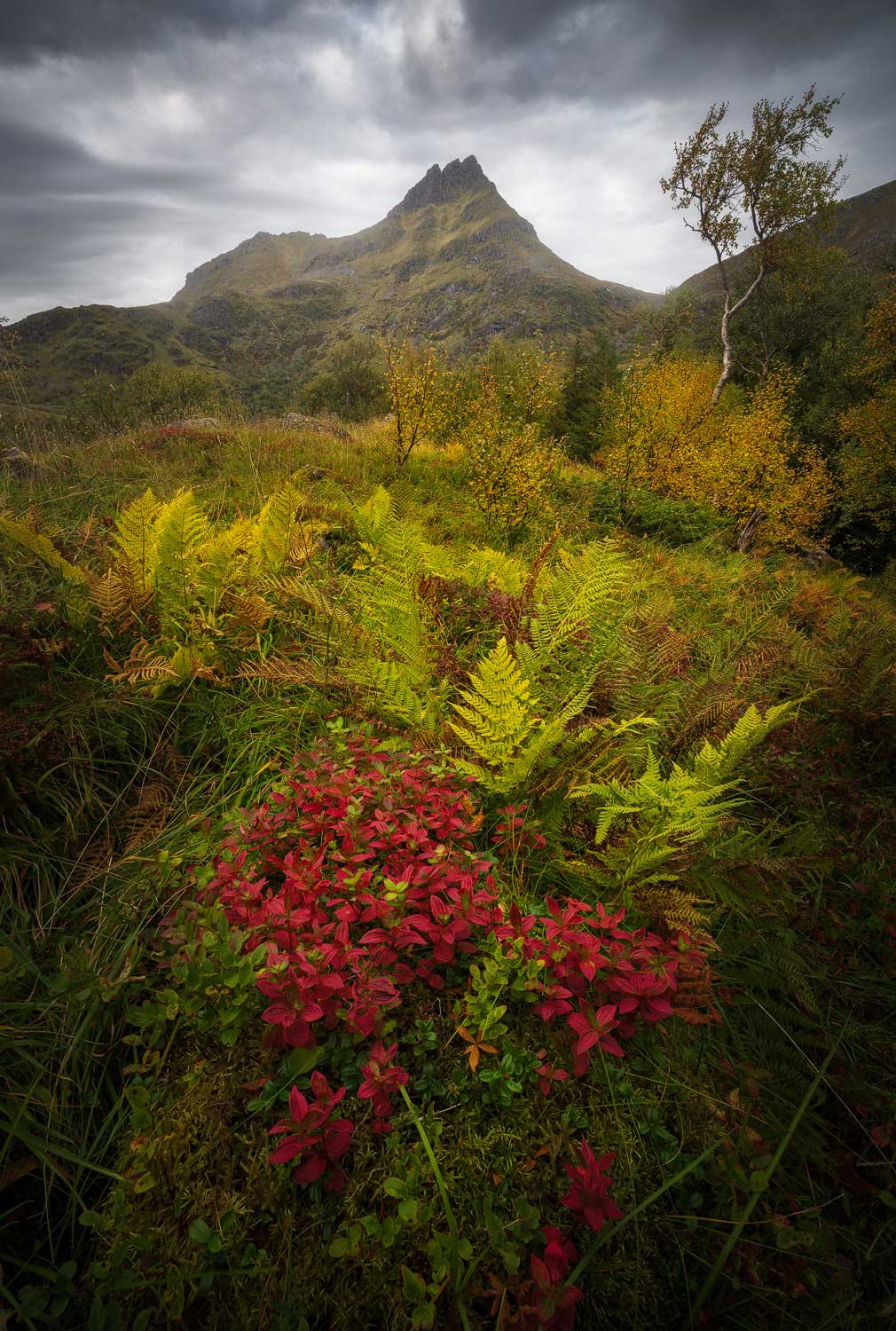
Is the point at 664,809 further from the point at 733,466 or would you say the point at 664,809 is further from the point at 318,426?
the point at 733,466

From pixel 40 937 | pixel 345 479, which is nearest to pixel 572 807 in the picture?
pixel 40 937

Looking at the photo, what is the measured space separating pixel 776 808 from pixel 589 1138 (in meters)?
1.56

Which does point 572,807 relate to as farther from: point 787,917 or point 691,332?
point 691,332

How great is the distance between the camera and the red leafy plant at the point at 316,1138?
902 mm

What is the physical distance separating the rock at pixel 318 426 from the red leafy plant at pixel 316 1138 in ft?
36.0

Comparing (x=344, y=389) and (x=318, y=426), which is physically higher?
(x=344, y=389)

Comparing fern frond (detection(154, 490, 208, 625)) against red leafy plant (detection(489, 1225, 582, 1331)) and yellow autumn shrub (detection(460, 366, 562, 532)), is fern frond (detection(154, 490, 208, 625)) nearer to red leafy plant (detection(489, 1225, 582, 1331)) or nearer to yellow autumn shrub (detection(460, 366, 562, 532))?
red leafy plant (detection(489, 1225, 582, 1331))

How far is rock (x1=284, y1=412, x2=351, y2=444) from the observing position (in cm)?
1114

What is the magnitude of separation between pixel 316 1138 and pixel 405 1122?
0.61 feet

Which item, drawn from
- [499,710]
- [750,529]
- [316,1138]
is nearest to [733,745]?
[499,710]

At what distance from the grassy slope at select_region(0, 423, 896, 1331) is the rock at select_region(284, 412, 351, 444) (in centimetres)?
983

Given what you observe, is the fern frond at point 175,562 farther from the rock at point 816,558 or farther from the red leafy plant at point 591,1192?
the rock at point 816,558

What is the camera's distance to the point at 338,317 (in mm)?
158500

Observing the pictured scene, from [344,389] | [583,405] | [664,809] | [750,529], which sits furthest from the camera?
[344,389]
